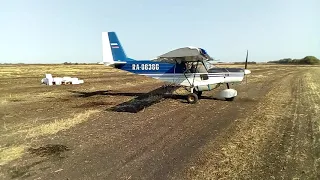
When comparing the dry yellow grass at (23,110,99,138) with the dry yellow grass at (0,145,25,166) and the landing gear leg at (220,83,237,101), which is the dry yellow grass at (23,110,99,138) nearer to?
the dry yellow grass at (0,145,25,166)

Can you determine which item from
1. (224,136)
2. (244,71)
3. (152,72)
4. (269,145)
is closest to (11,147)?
(224,136)

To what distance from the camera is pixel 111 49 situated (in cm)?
1675

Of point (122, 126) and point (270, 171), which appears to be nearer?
point (270, 171)

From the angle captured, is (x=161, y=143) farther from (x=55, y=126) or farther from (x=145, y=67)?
(x=145, y=67)

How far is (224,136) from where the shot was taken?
777 centimetres

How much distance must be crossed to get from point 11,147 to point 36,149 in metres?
0.71

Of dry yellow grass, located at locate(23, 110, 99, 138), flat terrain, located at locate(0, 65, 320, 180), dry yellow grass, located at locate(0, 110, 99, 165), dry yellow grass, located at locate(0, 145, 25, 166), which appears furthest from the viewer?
dry yellow grass, located at locate(23, 110, 99, 138)

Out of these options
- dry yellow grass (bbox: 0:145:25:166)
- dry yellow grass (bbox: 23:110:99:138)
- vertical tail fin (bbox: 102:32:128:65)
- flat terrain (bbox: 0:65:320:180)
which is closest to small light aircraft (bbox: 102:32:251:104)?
vertical tail fin (bbox: 102:32:128:65)

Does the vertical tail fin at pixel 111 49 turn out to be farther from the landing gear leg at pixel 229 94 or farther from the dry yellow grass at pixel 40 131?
the landing gear leg at pixel 229 94

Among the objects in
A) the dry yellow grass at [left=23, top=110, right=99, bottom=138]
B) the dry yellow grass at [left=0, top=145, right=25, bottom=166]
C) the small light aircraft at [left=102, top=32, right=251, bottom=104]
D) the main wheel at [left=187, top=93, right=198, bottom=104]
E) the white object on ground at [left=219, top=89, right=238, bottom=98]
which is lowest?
the dry yellow grass at [left=0, top=145, right=25, bottom=166]

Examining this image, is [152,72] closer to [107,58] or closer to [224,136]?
[107,58]

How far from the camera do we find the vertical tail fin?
16.7 m

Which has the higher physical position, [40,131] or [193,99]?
[193,99]

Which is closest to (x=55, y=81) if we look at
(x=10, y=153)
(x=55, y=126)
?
(x=55, y=126)
